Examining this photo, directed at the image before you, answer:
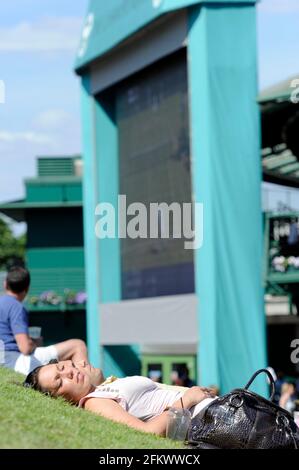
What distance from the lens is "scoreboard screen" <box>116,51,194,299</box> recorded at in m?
22.6

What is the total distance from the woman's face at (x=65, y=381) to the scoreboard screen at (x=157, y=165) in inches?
556

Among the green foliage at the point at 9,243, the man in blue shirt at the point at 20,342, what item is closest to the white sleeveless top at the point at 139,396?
the man in blue shirt at the point at 20,342

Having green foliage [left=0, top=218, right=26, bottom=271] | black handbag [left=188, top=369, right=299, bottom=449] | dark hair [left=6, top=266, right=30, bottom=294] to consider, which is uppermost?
green foliage [left=0, top=218, right=26, bottom=271]

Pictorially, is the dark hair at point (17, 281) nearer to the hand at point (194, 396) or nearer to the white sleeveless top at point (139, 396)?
the white sleeveless top at point (139, 396)

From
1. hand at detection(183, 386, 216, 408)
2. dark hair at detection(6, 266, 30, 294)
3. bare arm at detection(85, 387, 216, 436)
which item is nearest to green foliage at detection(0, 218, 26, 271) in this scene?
dark hair at detection(6, 266, 30, 294)

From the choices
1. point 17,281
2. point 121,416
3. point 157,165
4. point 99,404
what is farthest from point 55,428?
point 157,165

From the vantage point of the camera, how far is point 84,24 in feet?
90.6

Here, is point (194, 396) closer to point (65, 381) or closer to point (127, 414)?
point (127, 414)

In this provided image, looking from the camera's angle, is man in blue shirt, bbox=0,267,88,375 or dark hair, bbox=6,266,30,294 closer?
man in blue shirt, bbox=0,267,88,375

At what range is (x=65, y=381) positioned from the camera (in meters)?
7.43

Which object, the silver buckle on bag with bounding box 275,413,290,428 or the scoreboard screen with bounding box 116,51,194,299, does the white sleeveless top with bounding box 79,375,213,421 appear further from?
the scoreboard screen with bounding box 116,51,194,299

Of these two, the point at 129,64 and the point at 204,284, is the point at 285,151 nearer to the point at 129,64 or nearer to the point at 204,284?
the point at 129,64

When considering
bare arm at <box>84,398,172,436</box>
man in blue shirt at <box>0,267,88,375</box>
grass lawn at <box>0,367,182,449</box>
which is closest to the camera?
grass lawn at <box>0,367,182,449</box>

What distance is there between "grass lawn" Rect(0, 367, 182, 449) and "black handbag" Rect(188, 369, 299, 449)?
9.7 inches
